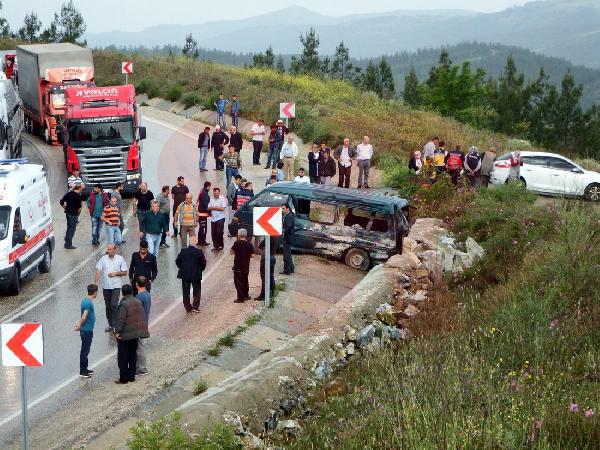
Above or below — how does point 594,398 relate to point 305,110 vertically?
above

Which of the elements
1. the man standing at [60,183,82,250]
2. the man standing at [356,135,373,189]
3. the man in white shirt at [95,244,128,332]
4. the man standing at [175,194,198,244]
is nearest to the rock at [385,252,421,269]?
the man standing at [175,194,198,244]

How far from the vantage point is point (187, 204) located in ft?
74.2

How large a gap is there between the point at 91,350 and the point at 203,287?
168 inches

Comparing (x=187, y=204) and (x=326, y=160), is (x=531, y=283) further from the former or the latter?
(x=326, y=160)

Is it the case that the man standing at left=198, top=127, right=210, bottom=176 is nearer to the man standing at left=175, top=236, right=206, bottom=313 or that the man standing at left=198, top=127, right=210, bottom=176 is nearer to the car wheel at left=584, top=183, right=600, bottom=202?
the car wheel at left=584, top=183, right=600, bottom=202

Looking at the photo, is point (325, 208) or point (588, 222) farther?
point (325, 208)

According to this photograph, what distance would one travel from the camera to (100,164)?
2980 cm

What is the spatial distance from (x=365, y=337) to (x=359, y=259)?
6.74 metres

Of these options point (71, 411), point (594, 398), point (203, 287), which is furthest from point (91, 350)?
point (594, 398)

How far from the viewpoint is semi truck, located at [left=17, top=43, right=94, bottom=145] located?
39.1m

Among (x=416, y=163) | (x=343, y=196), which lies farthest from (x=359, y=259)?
(x=416, y=163)

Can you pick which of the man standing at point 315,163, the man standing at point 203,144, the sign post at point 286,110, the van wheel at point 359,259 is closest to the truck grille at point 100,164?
the man standing at point 203,144

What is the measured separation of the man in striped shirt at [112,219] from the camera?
2327 centimetres

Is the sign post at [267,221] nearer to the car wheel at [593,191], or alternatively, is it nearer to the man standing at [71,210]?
the man standing at [71,210]
